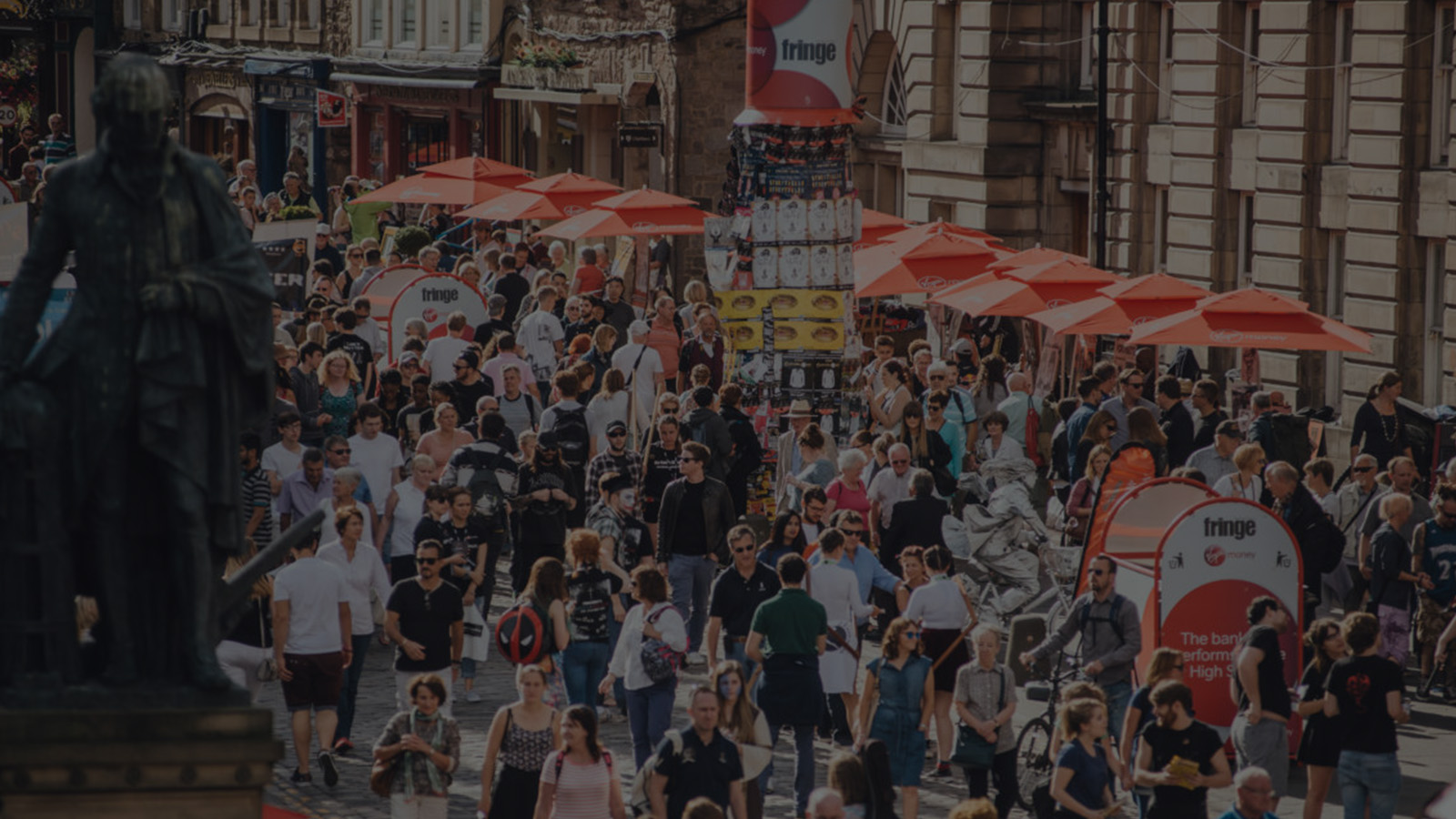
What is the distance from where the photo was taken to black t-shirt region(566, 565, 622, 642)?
15.1 meters

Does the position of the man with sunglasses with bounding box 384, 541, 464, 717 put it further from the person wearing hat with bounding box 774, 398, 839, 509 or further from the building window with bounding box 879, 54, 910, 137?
the building window with bounding box 879, 54, 910, 137

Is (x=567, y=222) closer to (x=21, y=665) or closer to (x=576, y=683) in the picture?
(x=576, y=683)

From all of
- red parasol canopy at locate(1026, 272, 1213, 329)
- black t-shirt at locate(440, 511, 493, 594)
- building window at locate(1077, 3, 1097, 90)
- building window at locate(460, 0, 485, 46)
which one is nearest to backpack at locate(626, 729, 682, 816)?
black t-shirt at locate(440, 511, 493, 594)

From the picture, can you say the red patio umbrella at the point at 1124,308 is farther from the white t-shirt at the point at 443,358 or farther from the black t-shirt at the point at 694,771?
the black t-shirt at the point at 694,771

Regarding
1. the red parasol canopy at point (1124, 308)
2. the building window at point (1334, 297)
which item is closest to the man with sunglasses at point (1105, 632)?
the red parasol canopy at point (1124, 308)

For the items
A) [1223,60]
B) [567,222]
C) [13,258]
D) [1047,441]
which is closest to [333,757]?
[13,258]

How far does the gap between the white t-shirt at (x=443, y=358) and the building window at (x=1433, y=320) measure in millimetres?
10733

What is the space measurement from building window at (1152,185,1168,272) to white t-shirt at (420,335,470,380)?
1306cm

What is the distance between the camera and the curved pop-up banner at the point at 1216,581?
15664 mm

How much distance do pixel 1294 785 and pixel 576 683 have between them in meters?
4.55

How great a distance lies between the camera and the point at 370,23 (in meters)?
53.2

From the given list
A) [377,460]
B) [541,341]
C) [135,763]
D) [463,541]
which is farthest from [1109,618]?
[541,341]

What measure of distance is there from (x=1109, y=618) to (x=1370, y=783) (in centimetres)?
187

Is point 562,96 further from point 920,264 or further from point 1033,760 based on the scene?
point 1033,760
